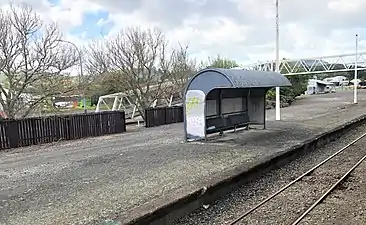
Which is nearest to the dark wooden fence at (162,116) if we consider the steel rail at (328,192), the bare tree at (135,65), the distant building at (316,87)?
the bare tree at (135,65)

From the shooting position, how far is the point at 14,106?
17609 mm

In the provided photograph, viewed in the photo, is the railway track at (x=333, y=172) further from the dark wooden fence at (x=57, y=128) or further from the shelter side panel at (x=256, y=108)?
the dark wooden fence at (x=57, y=128)

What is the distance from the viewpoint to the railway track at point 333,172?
636 centimetres

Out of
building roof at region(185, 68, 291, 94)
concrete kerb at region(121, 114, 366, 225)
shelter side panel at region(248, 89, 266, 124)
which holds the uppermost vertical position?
building roof at region(185, 68, 291, 94)

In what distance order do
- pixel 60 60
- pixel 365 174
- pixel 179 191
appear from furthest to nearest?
1. pixel 60 60
2. pixel 365 174
3. pixel 179 191

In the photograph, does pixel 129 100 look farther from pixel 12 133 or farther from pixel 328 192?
pixel 328 192

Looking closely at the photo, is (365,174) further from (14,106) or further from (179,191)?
(14,106)

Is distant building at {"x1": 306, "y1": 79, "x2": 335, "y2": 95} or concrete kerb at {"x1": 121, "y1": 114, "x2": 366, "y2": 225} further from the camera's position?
distant building at {"x1": 306, "y1": 79, "x2": 335, "y2": 95}

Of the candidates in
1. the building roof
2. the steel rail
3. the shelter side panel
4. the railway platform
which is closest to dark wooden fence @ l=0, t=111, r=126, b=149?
the railway platform

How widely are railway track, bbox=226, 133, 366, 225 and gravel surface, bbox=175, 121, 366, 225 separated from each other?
0.02 meters

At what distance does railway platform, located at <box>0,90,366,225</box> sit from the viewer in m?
5.93

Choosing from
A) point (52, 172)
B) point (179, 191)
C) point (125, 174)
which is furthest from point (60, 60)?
point (179, 191)

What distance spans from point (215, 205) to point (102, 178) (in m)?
2.65

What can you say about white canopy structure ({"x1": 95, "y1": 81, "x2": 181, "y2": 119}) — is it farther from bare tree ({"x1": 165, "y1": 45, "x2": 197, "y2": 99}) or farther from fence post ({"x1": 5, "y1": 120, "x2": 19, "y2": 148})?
fence post ({"x1": 5, "y1": 120, "x2": 19, "y2": 148})
